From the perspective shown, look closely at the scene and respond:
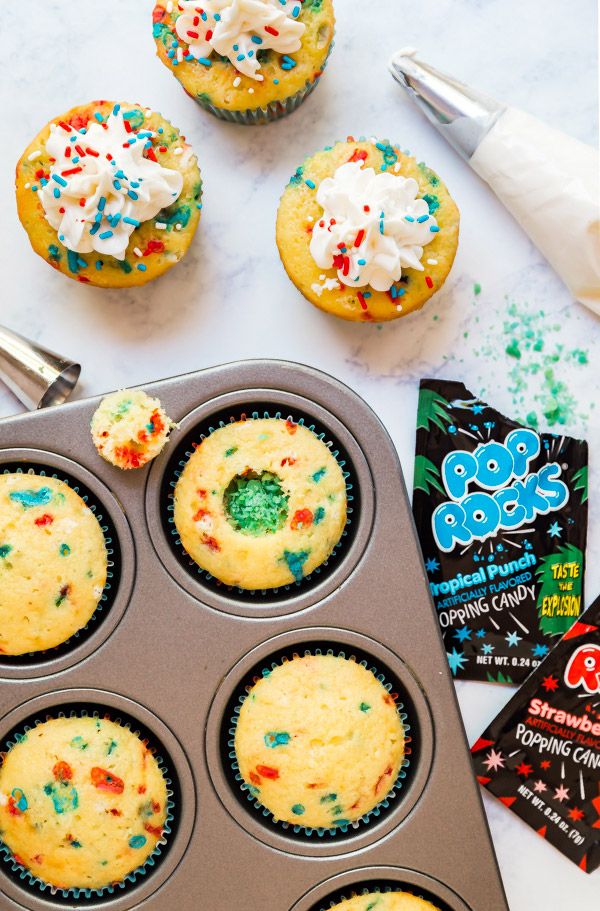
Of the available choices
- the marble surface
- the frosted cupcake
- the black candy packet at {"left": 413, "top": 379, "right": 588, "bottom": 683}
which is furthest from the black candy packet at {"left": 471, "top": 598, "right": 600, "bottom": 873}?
the frosted cupcake

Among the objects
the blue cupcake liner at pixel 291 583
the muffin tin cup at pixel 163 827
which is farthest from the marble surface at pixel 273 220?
the muffin tin cup at pixel 163 827

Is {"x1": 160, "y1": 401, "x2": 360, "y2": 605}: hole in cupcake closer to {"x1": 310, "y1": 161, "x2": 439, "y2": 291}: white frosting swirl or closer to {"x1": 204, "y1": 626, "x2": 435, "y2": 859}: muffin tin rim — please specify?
{"x1": 204, "y1": 626, "x2": 435, "y2": 859}: muffin tin rim

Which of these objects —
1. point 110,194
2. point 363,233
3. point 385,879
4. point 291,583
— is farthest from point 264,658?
point 110,194

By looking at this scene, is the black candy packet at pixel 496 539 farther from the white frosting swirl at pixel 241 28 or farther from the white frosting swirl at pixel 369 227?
the white frosting swirl at pixel 241 28

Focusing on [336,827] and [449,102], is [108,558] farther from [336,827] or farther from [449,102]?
[449,102]

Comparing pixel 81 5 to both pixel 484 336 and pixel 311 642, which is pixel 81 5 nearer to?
pixel 484 336

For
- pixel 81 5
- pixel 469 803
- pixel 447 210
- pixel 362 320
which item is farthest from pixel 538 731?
pixel 81 5
